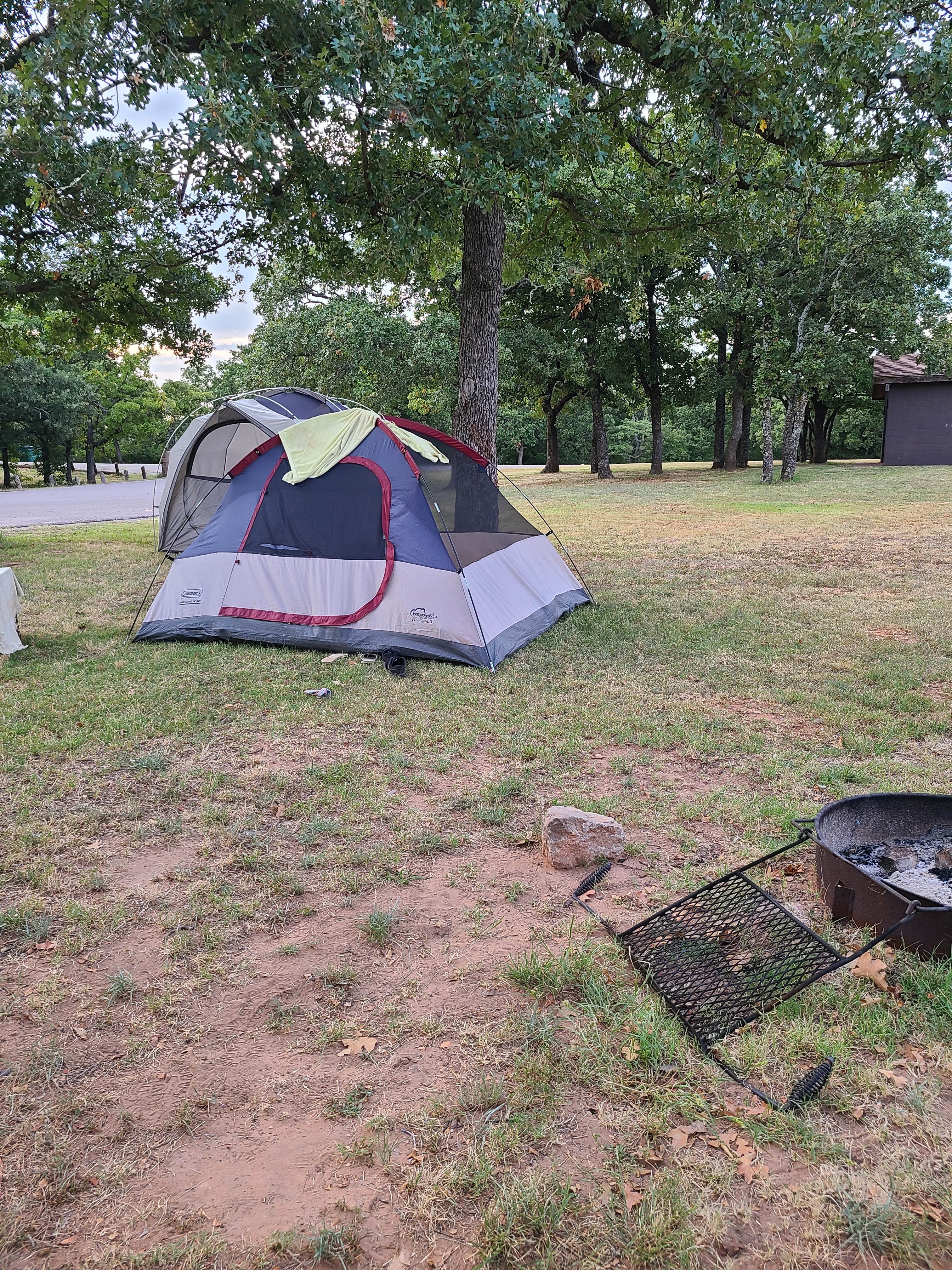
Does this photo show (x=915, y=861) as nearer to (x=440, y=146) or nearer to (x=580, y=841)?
(x=580, y=841)

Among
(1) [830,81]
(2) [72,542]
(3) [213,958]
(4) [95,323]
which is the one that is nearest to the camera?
(3) [213,958]

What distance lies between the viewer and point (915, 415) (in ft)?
82.2

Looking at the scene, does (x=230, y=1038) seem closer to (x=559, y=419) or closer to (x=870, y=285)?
(x=870, y=285)

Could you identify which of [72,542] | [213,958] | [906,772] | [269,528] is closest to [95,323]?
[72,542]

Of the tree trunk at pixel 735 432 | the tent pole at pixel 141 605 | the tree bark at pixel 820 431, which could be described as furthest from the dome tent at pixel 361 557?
the tree bark at pixel 820 431

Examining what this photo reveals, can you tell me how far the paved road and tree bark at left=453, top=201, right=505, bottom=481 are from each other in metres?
6.53

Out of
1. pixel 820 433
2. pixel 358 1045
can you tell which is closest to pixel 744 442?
pixel 820 433

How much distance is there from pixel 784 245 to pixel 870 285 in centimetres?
246

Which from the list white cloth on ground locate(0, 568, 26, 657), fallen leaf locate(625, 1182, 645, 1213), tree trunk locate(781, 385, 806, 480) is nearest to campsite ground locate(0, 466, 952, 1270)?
fallen leaf locate(625, 1182, 645, 1213)

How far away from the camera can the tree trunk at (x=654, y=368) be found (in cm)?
2433

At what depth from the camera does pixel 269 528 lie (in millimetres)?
5918

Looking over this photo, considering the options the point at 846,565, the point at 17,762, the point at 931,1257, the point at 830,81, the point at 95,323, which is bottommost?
the point at 931,1257

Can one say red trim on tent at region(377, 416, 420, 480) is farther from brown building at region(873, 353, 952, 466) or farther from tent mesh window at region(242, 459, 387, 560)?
brown building at region(873, 353, 952, 466)

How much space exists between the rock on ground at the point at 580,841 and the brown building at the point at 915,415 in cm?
2645
